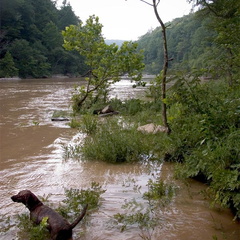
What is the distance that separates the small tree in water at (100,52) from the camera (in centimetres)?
1045

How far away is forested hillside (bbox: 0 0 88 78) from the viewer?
48625mm

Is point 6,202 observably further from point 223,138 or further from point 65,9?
point 65,9

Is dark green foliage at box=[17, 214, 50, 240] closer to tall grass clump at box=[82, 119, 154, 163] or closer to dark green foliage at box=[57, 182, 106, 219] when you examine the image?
dark green foliage at box=[57, 182, 106, 219]

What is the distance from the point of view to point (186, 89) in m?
4.49

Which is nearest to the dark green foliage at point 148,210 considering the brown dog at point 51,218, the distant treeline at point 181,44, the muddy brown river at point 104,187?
the muddy brown river at point 104,187

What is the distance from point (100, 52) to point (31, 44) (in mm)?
50237

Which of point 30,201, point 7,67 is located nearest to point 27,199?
point 30,201

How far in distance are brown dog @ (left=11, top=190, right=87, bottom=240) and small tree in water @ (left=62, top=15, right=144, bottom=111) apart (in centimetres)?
799

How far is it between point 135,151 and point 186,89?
144 cm

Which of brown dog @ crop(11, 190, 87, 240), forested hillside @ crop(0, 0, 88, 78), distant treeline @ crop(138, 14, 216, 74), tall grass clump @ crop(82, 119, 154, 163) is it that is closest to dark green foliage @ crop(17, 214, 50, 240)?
brown dog @ crop(11, 190, 87, 240)

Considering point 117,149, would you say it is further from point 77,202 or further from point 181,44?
point 181,44

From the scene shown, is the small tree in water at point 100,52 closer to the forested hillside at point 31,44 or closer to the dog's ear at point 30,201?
the dog's ear at point 30,201

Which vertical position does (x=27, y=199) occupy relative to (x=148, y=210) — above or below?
above

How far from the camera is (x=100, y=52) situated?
10.6m
